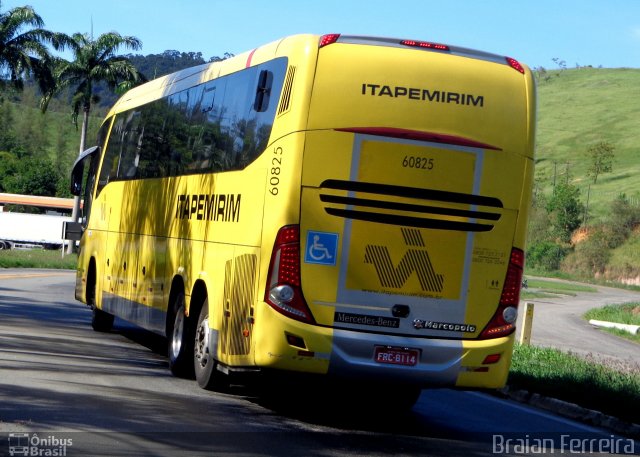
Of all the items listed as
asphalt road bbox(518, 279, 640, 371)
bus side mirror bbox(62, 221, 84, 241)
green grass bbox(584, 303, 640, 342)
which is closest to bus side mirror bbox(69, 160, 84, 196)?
bus side mirror bbox(62, 221, 84, 241)

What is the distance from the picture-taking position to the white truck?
3177 inches

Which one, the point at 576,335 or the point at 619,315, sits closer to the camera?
the point at 576,335

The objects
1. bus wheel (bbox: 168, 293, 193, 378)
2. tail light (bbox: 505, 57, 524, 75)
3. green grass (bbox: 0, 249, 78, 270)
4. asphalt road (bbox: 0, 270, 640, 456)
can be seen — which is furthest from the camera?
green grass (bbox: 0, 249, 78, 270)

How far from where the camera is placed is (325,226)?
10625mm

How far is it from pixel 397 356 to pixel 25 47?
57.6 m

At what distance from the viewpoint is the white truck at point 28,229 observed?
265 ft

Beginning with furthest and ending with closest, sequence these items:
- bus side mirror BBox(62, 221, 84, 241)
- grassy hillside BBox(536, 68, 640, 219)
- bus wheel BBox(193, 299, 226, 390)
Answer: grassy hillside BBox(536, 68, 640, 219) < bus side mirror BBox(62, 221, 84, 241) < bus wheel BBox(193, 299, 226, 390)

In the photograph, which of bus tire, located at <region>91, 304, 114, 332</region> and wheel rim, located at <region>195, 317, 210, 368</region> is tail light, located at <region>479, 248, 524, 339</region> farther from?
bus tire, located at <region>91, 304, 114, 332</region>

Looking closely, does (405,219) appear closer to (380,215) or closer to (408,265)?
(380,215)

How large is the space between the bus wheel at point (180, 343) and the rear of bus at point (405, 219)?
119 inches

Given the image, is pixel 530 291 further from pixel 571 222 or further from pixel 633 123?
pixel 633 123

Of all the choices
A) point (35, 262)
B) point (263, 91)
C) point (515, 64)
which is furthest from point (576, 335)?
point (35, 262)

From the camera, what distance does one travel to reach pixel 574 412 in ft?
44.0

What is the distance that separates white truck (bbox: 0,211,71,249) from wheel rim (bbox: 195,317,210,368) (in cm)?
6955
